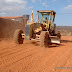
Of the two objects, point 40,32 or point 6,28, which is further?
point 6,28

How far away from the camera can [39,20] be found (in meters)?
10.2

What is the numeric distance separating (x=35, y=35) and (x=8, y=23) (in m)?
7.08

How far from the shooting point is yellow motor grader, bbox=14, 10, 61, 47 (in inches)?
301

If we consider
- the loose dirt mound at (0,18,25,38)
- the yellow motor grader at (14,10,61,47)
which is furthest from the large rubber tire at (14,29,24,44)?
the loose dirt mound at (0,18,25,38)

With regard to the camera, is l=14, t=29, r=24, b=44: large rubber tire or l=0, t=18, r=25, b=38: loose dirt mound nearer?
l=14, t=29, r=24, b=44: large rubber tire

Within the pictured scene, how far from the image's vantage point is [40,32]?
903 cm

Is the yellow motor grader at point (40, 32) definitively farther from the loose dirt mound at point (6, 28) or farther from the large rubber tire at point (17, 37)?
the loose dirt mound at point (6, 28)

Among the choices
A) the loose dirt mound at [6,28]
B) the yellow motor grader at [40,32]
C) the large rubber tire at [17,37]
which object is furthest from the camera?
the loose dirt mound at [6,28]

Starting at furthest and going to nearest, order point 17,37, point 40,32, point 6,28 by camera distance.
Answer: point 6,28
point 40,32
point 17,37

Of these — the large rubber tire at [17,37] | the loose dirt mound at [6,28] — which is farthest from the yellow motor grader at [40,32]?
the loose dirt mound at [6,28]

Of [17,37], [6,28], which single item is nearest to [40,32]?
[17,37]

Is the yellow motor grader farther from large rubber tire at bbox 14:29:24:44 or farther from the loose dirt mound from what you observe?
the loose dirt mound

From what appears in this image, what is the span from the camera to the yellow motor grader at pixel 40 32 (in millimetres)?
7641

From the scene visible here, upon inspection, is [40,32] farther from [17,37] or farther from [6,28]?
[6,28]
